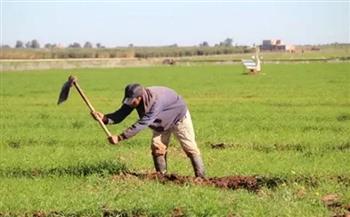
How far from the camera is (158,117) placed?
958 centimetres

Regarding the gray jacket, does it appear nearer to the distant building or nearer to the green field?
the green field

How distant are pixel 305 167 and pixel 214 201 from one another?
335cm

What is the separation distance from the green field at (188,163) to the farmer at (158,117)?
631 mm

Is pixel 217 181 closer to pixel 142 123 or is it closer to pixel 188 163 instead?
pixel 142 123

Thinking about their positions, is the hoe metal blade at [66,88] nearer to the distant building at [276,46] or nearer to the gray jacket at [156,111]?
the gray jacket at [156,111]

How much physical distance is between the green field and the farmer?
2.07 ft

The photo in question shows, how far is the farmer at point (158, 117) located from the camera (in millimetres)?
9211

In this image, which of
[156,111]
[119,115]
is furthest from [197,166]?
[119,115]

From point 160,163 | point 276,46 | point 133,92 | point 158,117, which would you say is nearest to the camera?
point 133,92

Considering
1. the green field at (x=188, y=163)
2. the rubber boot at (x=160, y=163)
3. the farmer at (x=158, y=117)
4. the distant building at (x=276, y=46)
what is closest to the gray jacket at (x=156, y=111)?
the farmer at (x=158, y=117)

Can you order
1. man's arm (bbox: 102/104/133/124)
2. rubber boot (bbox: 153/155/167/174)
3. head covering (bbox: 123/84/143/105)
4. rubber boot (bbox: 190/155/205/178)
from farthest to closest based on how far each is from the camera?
rubber boot (bbox: 153/155/167/174) → rubber boot (bbox: 190/155/205/178) → man's arm (bbox: 102/104/133/124) → head covering (bbox: 123/84/143/105)

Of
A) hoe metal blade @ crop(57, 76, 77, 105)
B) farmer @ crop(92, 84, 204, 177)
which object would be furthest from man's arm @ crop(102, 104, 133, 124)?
hoe metal blade @ crop(57, 76, 77, 105)

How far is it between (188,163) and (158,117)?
2.17 meters

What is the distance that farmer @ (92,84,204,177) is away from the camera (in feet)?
30.2
